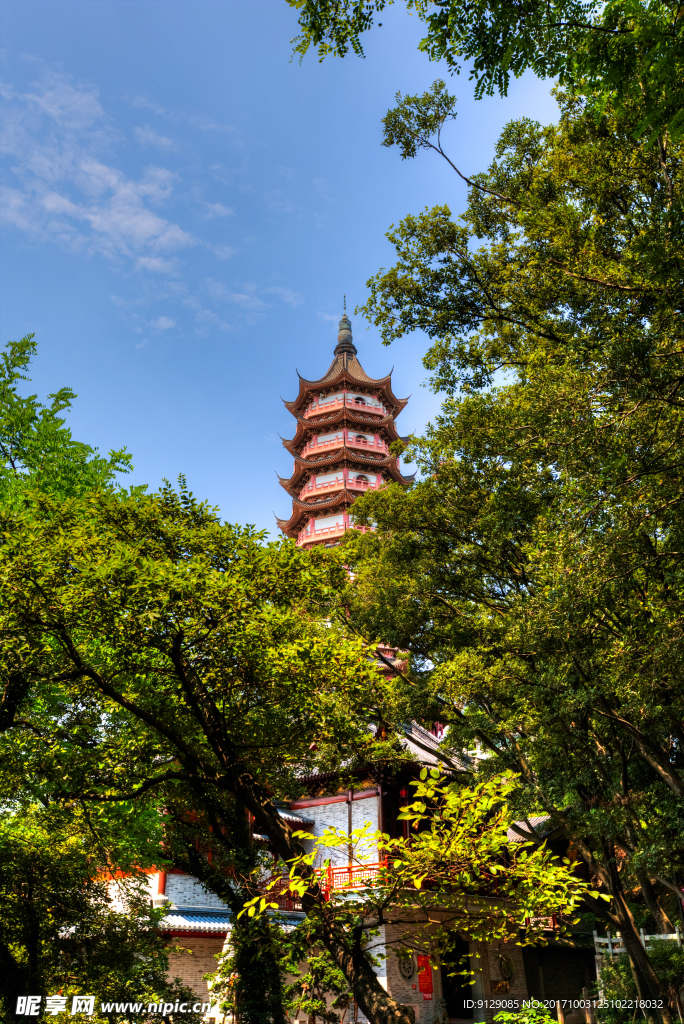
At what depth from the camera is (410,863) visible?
18.0ft

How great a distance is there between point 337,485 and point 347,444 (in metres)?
2.51

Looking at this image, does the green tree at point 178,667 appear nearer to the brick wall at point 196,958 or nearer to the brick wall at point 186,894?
the brick wall at point 196,958

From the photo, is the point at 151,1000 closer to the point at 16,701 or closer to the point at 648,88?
Answer: the point at 16,701

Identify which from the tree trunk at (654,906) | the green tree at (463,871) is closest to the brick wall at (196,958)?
the tree trunk at (654,906)

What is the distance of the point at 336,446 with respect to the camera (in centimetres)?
3806

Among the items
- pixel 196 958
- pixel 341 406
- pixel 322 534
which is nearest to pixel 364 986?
pixel 196 958

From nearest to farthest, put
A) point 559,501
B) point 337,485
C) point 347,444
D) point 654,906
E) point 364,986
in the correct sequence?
1. point 364,986
2. point 559,501
3. point 654,906
4. point 337,485
5. point 347,444

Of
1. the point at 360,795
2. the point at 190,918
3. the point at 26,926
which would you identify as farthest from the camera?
the point at 360,795

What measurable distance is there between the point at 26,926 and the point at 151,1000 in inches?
75.4

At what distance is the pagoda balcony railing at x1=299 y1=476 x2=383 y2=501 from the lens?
36562 millimetres

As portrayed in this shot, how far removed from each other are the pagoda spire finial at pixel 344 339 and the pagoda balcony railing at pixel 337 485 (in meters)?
9.64

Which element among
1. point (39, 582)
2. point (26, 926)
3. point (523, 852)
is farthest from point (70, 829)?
point (523, 852)

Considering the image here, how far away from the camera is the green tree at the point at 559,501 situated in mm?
7523

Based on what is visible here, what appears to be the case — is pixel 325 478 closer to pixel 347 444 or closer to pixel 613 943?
pixel 347 444
